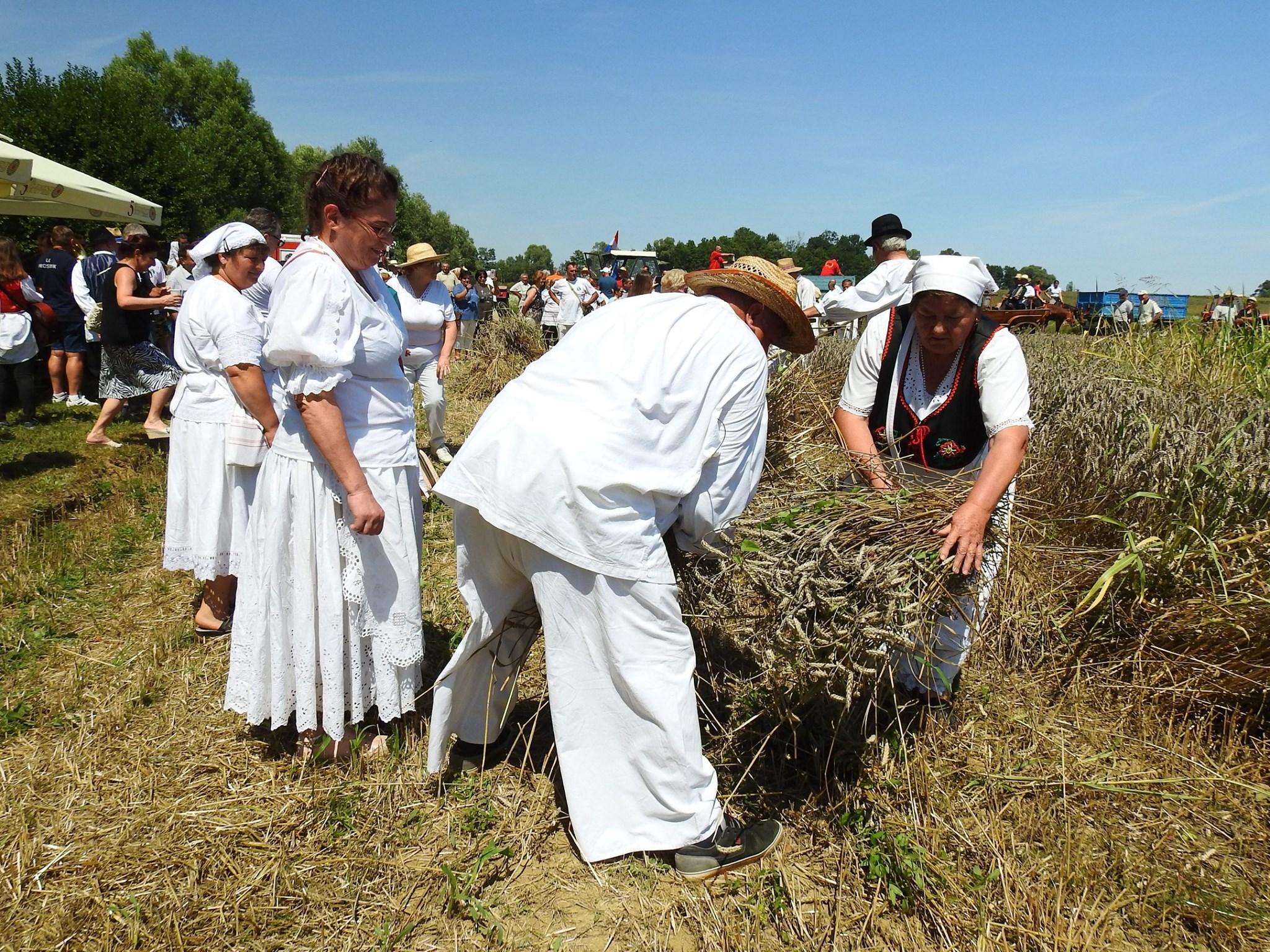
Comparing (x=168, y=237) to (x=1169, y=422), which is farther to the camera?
(x=168, y=237)

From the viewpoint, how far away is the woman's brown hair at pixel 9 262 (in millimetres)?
7598

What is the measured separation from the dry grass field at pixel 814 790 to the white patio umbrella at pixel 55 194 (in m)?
3.72

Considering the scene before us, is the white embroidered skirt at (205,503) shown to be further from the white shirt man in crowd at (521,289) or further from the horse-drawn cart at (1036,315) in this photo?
the white shirt man in crowd at (521,289)

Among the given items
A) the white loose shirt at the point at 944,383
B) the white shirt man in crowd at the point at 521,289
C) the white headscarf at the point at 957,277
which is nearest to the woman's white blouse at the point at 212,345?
the white loose shirt at the point at 944,383

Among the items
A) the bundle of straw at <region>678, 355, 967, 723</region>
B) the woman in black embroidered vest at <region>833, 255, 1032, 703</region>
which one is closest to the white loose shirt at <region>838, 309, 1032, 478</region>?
the woman in black embroidered vest at <region>833, 255, 1032, 703</region>

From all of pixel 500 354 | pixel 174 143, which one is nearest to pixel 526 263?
pixel 174 143

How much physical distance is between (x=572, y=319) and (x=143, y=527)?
9.39m

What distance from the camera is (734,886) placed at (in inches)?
92.3

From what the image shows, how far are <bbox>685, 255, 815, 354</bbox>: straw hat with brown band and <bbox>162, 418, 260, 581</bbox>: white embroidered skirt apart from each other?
91.7 inches

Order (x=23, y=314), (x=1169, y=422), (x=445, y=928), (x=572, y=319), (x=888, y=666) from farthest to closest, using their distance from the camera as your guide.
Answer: (x=572, y=319)
(x=23, y=314)
(x=1169, y=422)
(x=888, y=666)
(x=445, y=928)

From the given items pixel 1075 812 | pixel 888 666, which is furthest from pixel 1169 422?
pixel 888 666

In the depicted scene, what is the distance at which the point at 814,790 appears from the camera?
2807mm

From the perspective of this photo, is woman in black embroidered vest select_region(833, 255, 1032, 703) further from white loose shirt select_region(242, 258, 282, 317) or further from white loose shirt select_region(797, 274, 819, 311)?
white loose shirt select_region(797, 274, 819, 311)

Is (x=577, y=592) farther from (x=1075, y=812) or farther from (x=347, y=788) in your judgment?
(x=1075, y=812)
